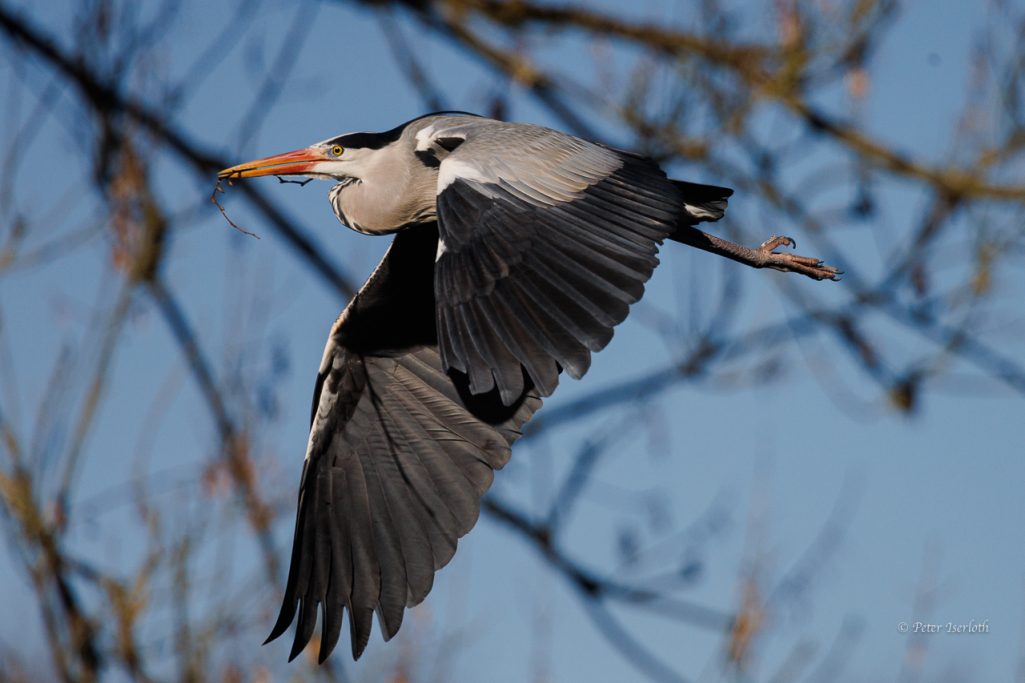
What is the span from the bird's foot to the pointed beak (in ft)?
5.03

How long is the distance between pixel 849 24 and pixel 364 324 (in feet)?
9.54

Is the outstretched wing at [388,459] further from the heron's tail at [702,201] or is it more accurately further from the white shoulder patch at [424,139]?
the heron's tail at [702,201]

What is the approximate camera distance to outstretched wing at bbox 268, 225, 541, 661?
4.39 meters

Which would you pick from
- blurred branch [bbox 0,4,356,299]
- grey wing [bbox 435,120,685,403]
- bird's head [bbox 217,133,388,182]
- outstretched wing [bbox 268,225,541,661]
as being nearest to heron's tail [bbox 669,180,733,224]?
grey wing [bbox 435,120,685,403]

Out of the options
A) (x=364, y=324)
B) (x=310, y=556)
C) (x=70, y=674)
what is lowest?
(x=70, y=674)

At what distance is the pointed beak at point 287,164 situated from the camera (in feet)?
15.0

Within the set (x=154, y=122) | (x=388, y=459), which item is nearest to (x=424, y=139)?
(x=388, y=459)

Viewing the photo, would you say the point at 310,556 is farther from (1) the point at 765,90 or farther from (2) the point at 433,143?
(1) the point at 765,90

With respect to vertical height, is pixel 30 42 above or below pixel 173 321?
above

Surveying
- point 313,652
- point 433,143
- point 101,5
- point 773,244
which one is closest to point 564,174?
point 433,143

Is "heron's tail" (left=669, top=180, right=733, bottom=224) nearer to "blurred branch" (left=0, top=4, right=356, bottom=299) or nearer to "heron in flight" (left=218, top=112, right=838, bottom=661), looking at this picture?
"heron in flight" (left=218, top=112, right=838, bottom=661)

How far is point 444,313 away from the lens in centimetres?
333

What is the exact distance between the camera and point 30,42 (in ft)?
24.0

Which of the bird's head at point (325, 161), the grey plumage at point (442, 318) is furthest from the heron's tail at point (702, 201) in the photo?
the bird's head at point (325, 161)
